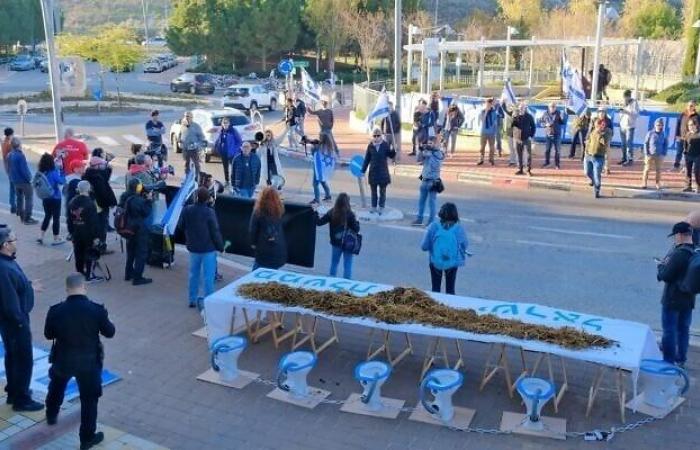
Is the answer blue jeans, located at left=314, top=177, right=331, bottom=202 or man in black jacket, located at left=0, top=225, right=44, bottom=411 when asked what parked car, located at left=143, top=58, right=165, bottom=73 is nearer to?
blue jeans, located at left=314, top=177, right=331, bottom=202

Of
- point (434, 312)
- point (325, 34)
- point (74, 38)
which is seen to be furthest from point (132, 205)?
point (325, 34)

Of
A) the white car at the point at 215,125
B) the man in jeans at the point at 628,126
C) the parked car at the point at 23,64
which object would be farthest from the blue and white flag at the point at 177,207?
the parked car at the point at 23,64

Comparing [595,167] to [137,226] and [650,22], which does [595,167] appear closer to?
[137,226]

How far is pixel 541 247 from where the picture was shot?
1415cm

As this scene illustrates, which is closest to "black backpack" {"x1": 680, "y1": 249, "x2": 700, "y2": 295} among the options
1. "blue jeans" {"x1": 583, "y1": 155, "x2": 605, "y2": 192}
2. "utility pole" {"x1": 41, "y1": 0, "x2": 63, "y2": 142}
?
"blue jeans" {"x1": 583, "y1": 155, "x2": 605, "y2": 192}

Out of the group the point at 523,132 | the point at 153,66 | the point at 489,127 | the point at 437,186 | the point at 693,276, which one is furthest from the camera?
the point at 153,66

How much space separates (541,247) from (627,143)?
879 centimetres

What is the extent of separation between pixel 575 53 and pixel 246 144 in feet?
127

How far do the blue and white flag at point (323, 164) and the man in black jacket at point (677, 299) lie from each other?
9.10 metres

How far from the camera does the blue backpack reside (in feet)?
32.9

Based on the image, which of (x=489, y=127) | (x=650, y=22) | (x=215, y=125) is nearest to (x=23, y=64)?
(x=650, y=22)

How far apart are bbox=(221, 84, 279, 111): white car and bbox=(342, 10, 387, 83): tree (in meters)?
16.3

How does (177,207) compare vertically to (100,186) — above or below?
below

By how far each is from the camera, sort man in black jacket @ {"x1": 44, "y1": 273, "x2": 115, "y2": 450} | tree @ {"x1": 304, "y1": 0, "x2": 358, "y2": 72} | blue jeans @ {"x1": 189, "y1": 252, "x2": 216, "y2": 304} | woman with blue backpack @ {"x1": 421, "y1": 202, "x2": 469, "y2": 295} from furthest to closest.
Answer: tree @ {"x1": 304, "y1": 0, "x2": 358, "y2": 72} → blue jeans @ {"x1": 189, "y1": 252, "x2": 216, "y2": 304} → woman with blue backpack @ {"x1": 421, "y1": 202, "x2": 469, "y2": 295} → man in black jacket @ {"x1": 44, "y1": 273, "x2": 115, "y2": 450}
